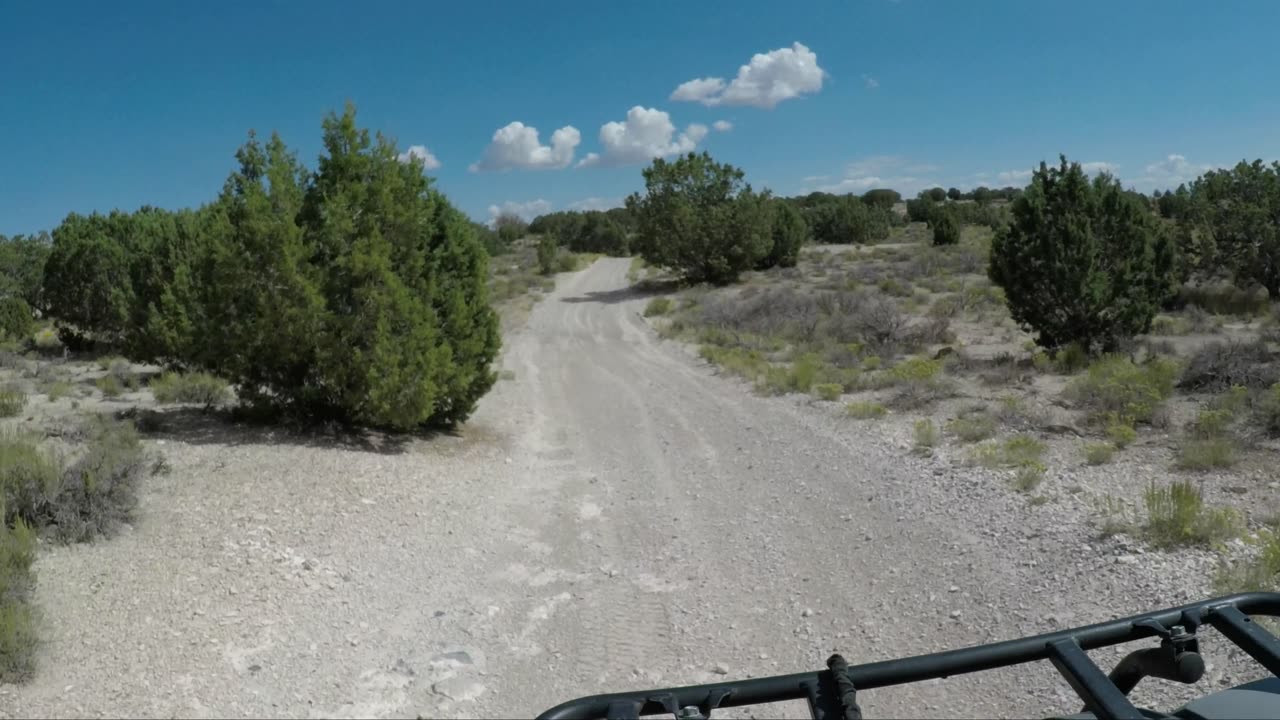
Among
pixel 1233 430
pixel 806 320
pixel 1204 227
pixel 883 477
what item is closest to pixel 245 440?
pixel 883 477

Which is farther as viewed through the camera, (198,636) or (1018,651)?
(198,636)

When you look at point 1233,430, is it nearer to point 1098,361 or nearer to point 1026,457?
point 1026,457

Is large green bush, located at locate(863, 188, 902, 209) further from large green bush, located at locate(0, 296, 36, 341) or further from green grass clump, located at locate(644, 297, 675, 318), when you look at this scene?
large green bush, located at locate(0, 296, 36, 341)

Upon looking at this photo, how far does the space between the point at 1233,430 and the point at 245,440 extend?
11630mm

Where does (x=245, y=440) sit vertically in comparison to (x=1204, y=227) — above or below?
below

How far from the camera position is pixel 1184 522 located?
21.7 ft

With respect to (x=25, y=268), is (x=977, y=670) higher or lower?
lower

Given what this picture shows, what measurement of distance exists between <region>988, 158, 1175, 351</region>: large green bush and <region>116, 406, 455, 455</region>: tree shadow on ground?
38.1 feet

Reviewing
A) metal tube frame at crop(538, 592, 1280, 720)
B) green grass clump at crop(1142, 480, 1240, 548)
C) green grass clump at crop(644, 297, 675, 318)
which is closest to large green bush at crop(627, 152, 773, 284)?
green grass clump at crop(644, 297, 675, 318)

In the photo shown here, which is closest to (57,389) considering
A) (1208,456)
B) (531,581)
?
(531,581)

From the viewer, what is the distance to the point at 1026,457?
9.48 m

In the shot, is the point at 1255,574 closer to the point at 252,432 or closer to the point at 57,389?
the point at 252,432

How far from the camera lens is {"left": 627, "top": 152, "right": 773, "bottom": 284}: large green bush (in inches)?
1505

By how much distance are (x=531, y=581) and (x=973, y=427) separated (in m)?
6.41
